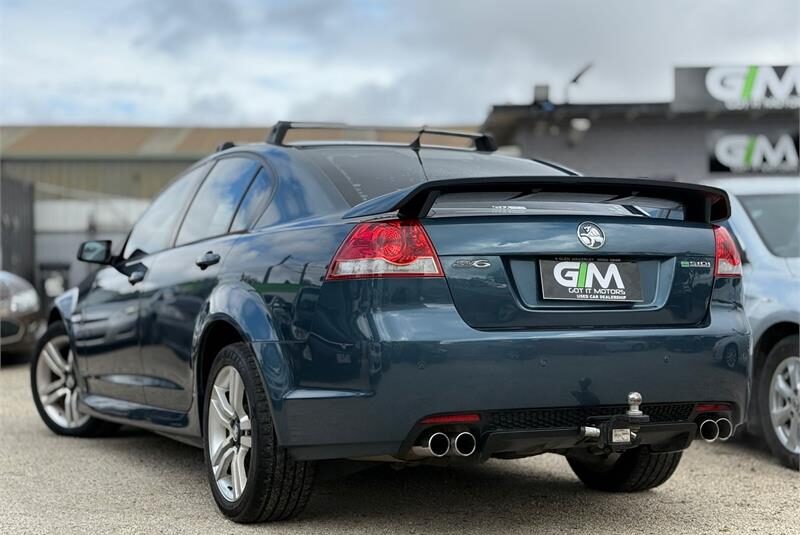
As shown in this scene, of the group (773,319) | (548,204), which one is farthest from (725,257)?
(773,319)

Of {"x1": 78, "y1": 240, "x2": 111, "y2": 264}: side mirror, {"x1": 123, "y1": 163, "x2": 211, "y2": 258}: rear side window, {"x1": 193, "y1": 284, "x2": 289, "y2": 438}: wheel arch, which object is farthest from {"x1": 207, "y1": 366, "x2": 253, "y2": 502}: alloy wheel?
{"x1": 78, "y1": 240, "x2": 111, "y2": 264}: side mirror

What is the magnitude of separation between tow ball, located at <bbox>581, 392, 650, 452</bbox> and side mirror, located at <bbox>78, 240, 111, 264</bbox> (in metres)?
3.48

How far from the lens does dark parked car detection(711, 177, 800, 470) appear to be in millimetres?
5992

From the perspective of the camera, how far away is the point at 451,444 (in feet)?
12.5

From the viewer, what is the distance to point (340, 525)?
440 cm

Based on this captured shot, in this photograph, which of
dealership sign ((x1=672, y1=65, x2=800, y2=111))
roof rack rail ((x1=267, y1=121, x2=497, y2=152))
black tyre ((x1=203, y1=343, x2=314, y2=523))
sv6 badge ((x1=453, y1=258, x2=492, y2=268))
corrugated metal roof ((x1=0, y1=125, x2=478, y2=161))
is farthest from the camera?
corrugated metal roof ((x1=0, y1=125, x2=478, y2=161))

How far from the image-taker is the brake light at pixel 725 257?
4.29 m

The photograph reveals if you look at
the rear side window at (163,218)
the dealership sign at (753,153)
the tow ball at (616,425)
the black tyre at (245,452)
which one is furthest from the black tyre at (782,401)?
the dealership sign at (753,153)

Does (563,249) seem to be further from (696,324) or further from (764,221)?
(764,221)

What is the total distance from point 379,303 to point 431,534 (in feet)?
3.46

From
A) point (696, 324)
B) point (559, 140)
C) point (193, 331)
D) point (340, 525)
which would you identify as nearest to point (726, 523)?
point (696, 324)

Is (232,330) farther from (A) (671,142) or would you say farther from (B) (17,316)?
(A) (671,142)

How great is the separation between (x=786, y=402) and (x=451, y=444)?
2.94m

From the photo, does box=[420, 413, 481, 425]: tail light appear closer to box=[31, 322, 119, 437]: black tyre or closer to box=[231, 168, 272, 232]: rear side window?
box=[231, 168, 272, 232]: rear side window
